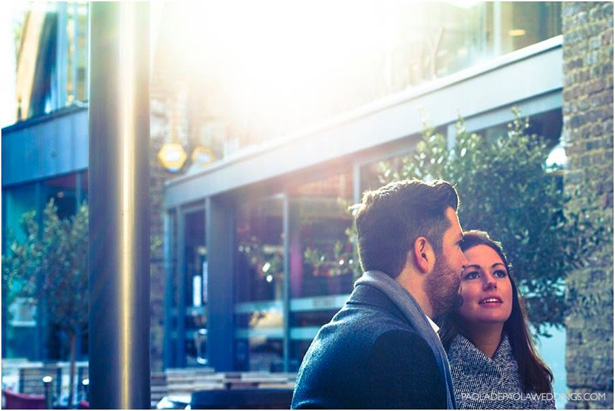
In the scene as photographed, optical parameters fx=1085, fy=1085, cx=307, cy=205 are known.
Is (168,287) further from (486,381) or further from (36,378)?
(486,381)

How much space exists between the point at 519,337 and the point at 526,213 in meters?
5.18

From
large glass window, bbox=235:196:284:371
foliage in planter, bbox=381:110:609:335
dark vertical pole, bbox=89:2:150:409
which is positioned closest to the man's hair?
dark vertical pole, bbox=89:2:150:409

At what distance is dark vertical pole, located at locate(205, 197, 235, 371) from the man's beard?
1655cm

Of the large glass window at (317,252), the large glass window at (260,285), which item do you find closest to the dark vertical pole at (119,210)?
the large glass window at (317,252)

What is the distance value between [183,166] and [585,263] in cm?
1337

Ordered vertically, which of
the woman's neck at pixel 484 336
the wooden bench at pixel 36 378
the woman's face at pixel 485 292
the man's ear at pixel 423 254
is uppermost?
the man's ear at pixel 423 254

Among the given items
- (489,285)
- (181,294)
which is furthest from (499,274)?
(181,294)

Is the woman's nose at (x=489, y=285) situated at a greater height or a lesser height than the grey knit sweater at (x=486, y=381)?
greater

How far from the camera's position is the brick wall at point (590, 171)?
9.33 meters

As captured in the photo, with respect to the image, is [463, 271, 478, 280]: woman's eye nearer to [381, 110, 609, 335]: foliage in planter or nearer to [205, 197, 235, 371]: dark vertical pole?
[381, 110, 609, 335]: foliage in planter

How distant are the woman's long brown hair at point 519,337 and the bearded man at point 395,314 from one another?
1.78 feet

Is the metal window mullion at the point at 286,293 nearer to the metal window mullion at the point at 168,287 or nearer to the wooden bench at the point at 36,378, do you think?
the wooden bench at the point at 36,378

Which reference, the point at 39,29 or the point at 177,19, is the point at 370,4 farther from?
the point at 39,29

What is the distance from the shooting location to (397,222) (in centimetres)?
266
